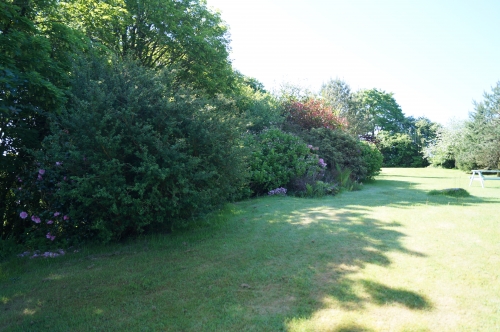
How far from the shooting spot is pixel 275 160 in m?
11.2

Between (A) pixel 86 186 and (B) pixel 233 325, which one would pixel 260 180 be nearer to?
(A) pixel 86 186

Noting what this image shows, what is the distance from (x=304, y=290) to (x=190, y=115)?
3.60 m

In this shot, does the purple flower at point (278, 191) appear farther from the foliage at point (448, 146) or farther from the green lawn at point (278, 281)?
the foliage at point (448, 146)

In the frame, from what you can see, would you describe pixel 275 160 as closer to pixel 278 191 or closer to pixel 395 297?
pixel 278 191

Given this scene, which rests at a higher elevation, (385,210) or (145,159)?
(145,159)

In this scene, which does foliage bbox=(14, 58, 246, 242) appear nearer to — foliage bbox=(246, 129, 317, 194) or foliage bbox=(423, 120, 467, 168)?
foliage bbox=(246, 129, 317, 194)

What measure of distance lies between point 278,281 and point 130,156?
3.22 metres

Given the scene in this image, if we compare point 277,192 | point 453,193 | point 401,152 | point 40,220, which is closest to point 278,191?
point 277,192

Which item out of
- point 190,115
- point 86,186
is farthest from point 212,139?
point 86,186

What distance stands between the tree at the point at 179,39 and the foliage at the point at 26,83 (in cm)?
723

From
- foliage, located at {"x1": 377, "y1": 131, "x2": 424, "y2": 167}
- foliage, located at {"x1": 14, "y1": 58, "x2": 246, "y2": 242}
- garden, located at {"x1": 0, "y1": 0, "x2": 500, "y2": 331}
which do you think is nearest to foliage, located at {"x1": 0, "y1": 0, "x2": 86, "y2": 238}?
garden, located at {"x1": 0, "y1": 0, "x2": 500, "y2": 331}

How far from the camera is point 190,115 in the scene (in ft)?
19.2

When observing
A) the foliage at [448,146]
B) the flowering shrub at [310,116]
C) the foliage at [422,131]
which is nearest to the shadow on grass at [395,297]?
the flowering shrub at [310,116]

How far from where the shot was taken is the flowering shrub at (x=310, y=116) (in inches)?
674
